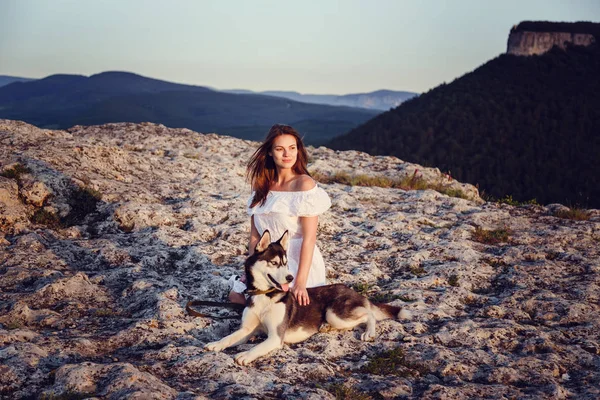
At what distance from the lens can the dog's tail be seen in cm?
550

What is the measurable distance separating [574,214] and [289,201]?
7128 millimetres

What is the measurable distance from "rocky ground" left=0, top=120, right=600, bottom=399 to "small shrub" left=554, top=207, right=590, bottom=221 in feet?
0.46

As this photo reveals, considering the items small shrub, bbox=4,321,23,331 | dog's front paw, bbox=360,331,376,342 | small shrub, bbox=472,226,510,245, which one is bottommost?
dog's front paw, bbox=360,331,376,342

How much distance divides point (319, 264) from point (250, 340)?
133cm

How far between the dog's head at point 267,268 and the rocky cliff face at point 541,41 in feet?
271

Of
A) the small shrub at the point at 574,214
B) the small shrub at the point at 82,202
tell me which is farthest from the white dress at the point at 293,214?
the small shrub at the point at 574,214

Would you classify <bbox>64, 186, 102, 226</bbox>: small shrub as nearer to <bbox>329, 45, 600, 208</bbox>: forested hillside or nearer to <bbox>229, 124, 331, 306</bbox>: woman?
<bbox>229, 124, 331, 306</bbox>: woman

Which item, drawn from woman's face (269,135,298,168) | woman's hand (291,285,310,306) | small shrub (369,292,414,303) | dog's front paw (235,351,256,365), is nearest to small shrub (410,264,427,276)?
small shrub (369,292,414,303)

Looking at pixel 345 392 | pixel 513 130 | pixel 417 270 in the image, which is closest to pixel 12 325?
pixel 345 392

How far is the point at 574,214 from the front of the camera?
32.6ft

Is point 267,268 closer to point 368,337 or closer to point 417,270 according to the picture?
point 368,337

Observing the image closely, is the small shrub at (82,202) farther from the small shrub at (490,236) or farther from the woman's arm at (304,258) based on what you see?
the small shrub at (490,236)

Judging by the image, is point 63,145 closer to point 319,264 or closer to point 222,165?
point 222,165

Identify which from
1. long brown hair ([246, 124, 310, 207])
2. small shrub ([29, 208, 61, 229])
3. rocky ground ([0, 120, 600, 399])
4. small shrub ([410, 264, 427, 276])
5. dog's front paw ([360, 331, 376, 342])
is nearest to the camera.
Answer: rocky ground ([0, 120, 600, 399])
